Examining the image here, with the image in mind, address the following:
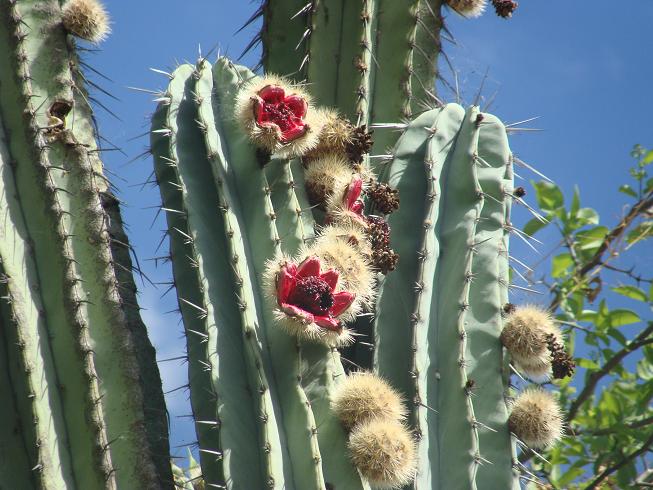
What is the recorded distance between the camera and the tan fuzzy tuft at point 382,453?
8.11ft

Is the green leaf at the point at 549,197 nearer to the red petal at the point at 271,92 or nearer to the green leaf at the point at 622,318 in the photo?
the green leaf at the point at 622,318

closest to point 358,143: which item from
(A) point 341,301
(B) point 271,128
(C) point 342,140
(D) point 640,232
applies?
(C) point 342,140

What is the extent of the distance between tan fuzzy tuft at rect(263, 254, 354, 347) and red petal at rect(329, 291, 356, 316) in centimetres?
2

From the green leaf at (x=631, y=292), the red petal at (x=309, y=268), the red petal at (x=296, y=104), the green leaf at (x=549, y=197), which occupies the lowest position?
the red petal at (x=309, y=268)

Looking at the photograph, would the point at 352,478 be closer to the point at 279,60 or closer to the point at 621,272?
the point at 279,60

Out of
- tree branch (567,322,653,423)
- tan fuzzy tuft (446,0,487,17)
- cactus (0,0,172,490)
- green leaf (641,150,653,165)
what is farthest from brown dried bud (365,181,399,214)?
green leaf (641,150,653,165)

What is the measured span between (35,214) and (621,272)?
321cm

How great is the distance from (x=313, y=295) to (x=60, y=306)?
0.73 metres

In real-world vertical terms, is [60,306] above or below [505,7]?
below

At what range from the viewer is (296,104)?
288 cm

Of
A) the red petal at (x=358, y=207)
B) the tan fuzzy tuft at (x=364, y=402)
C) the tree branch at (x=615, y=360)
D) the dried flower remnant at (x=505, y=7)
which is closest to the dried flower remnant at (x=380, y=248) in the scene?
the red petal at (x=358, y=207)

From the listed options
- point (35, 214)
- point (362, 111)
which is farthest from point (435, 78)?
point (35, 214)

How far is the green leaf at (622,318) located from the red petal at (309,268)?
2.56 meters

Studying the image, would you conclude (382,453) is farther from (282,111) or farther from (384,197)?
(282,111)
